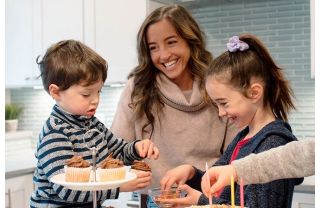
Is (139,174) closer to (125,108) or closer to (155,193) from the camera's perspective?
(155,193)

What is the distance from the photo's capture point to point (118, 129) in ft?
6.30

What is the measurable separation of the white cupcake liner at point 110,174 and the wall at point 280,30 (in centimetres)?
197

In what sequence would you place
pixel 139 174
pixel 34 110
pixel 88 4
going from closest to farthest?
1. pixel 139 174
2. pixel 88 4
3. pixel 34 110

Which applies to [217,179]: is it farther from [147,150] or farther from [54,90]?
[54,90]

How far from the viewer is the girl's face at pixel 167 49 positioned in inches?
71.1

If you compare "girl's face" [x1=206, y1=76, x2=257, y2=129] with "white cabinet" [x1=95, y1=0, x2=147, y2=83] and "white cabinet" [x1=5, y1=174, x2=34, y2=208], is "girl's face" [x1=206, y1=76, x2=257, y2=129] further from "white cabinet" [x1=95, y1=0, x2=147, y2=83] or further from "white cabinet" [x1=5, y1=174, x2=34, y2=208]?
"white cabinet" [x1=5, y1=174, x2=34, y2=208]

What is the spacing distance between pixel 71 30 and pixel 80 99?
213 centimetres

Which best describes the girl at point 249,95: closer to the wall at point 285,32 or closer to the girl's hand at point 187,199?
the girl's hand at point 187,199

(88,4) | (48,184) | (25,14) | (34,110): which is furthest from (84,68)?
(34,110)

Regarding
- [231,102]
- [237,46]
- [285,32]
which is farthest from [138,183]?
[285,32]

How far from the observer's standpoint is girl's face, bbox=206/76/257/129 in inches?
54.4

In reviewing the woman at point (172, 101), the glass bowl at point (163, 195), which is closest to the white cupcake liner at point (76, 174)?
the glass bowl at point (163, 195)

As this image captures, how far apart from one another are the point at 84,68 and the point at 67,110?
0.14m

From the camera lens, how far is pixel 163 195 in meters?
1.28
